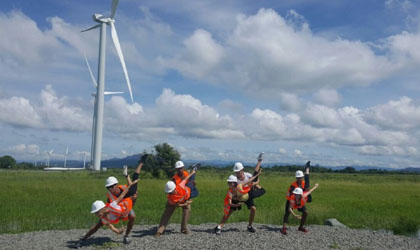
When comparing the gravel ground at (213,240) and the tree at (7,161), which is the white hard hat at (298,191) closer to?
the gravel ground at (213,240)

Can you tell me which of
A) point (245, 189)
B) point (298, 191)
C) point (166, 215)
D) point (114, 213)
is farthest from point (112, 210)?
point (298, 191)

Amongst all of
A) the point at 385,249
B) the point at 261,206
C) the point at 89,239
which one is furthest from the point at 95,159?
the point at 385,249

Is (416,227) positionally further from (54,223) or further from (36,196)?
(36,196)

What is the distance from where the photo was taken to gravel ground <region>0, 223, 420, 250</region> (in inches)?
421

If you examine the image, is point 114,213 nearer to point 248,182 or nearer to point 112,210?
point 112,210

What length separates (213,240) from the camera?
11.4m

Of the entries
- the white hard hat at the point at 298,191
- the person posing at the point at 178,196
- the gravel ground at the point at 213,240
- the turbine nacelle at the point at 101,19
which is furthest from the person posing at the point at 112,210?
the turbine nacelle at the point at 101,19

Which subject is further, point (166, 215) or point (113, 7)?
point (113, 7)

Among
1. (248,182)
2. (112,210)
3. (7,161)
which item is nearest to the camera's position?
(112,210)

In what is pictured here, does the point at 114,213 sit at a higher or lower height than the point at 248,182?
lower

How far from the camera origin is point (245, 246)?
10.7 m

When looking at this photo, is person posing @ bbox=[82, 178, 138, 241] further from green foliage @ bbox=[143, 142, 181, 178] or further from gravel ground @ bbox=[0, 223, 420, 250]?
green foliage @ bbox=[143, 142, 181, 178]

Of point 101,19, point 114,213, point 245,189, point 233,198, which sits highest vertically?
point 101,19

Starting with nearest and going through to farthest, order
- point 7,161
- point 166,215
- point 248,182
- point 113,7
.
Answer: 1. point 166,215
2. point 248,182
3. point 113,7
4. point 7,161
